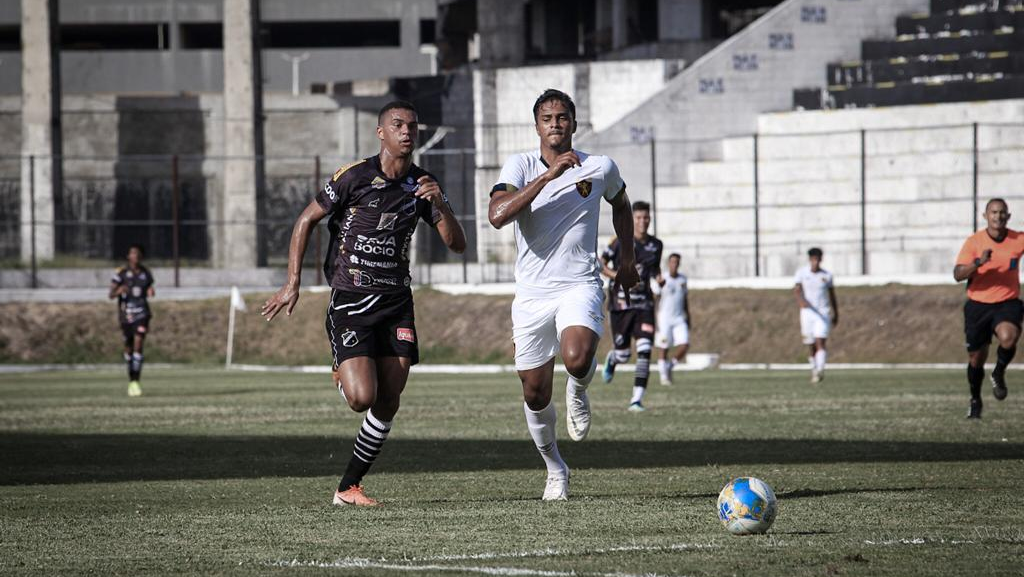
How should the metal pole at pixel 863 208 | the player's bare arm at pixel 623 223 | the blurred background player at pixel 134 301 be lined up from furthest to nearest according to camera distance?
the metal pole at pixel 863 208 < the blurred background player at pixel 134 301 < the player's bare arm at pixel 623 223

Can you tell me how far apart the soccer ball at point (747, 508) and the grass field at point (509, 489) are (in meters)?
0.13

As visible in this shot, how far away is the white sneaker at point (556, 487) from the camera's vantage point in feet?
34.0

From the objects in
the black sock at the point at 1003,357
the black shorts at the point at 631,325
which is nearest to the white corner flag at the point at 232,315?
the black shorts at the point at 631,325

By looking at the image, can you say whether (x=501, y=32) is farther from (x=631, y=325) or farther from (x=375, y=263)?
(x=375, y=263)

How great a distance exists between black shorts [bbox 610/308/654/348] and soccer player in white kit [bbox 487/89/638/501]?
33.7 ft

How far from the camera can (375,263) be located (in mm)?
10273

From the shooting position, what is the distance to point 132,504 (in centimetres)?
1059

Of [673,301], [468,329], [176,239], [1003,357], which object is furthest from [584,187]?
[176,239]

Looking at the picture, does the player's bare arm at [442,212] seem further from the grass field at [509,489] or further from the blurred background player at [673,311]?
the blurred background player at [673,311]

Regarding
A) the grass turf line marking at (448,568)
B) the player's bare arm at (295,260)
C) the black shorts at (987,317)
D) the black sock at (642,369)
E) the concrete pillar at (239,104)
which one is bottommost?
the black sock at (642,369)

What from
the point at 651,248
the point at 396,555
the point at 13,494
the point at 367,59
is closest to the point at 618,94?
the point at 367,59

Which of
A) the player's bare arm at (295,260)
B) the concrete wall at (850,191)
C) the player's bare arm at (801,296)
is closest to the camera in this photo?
the player's bare arm at (295,260)

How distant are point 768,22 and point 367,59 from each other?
25.0 metres

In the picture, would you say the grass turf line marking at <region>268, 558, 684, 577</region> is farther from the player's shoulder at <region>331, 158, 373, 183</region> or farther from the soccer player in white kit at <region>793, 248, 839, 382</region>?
the soccer player in white kit at <region>793, 248, 839, 382</region>
